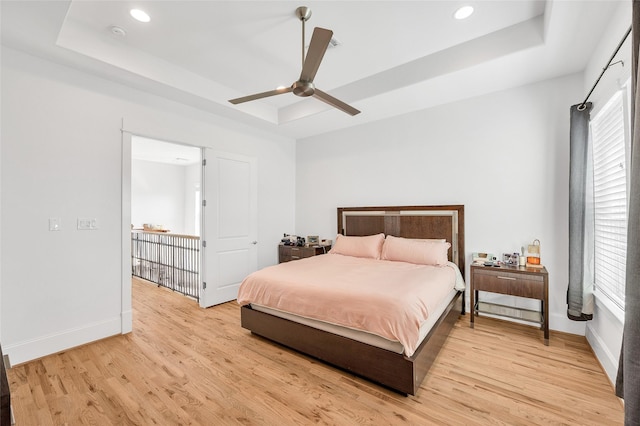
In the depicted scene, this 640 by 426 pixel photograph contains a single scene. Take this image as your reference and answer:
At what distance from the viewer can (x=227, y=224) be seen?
432 cm

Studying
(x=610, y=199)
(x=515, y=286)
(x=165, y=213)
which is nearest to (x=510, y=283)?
(x=515, y=286)

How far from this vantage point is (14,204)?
2.52 meters

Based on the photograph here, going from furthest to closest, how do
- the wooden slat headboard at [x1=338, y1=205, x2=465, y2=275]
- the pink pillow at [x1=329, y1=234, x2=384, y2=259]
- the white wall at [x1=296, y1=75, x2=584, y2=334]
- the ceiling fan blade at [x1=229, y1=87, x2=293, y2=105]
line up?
the pink pillow at [x1=329, y1=234, x2=384, y2=259], the wooden slat headboard at [x1=338, y1=205, x2=465, y2=275], the white wall at [x1=296, y1=75, x2=584, y2=334], the ceiling fan blade at [x1=229, y1=87, x2=293, y2=105]

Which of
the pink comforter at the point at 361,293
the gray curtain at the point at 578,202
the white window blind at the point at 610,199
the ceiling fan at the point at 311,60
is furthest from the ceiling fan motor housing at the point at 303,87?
the gray curtain at the point at 578,202

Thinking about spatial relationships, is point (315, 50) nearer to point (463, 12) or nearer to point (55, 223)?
point (463, 12)

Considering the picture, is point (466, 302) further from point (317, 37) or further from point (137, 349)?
point (137, 349)

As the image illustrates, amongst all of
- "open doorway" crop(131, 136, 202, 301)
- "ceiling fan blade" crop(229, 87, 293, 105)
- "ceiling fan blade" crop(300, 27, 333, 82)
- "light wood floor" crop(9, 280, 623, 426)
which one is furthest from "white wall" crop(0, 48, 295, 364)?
"ceiling fan blade" crop(300, 27, 333, 82)

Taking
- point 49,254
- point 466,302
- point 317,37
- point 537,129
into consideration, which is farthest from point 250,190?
point 537,129

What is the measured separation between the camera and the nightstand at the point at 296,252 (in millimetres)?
4639

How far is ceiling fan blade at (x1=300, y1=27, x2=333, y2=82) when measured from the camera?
189 cm

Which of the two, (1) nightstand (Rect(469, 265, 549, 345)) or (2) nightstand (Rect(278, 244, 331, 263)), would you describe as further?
(2) nightstand (Rect(278, 244, 331, 263))

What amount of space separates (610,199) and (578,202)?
0.32 meters

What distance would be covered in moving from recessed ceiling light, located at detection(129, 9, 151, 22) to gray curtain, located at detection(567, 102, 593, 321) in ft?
12.8

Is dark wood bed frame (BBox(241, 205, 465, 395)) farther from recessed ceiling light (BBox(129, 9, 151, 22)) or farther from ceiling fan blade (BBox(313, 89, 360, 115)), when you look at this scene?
recessed ceiling light (BBox(129, 9, 151, 22))
